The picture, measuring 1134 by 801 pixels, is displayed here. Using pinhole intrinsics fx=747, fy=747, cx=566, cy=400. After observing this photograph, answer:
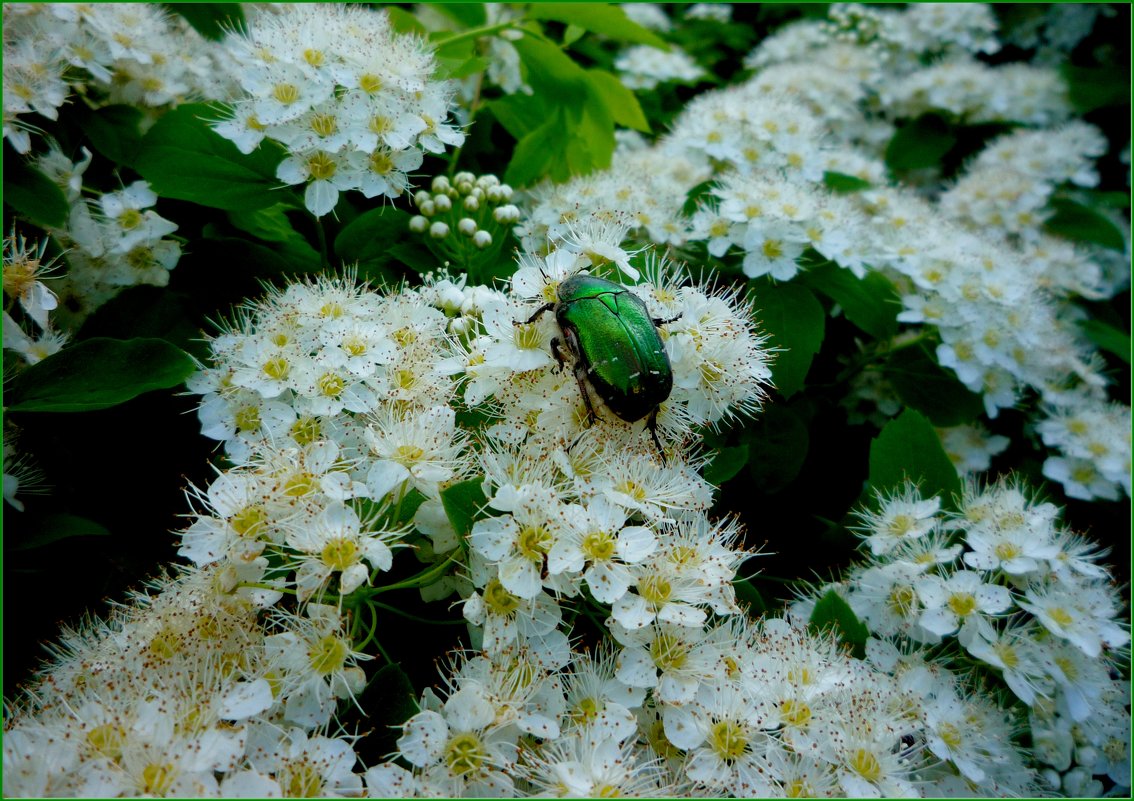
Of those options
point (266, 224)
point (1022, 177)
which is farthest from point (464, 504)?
point (1022, 177)

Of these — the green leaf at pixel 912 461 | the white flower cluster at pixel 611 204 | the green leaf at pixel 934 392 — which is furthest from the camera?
the green leaf at pixel 934 392

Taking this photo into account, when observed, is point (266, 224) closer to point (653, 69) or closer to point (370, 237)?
point (370, 237)

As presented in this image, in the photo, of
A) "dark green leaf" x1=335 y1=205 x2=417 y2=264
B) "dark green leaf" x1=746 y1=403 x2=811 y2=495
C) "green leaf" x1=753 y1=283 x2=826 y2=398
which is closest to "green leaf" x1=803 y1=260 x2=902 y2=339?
"green leaf" x1=753 y1=283 x2=826 y2=398

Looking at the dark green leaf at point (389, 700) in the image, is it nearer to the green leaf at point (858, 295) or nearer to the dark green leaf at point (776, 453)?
the dark green leaf at point (776, 453)

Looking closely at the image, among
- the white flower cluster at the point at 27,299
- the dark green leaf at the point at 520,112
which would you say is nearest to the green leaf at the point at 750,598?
the dark green leaf at the point at 520,112

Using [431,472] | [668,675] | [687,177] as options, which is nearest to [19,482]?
[431,472]

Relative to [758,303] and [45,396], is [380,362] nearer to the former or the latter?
[45,396]

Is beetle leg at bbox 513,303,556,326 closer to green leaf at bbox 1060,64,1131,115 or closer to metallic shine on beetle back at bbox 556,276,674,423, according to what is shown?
metallic shine on beetle back at bbox 556,276,674,423
